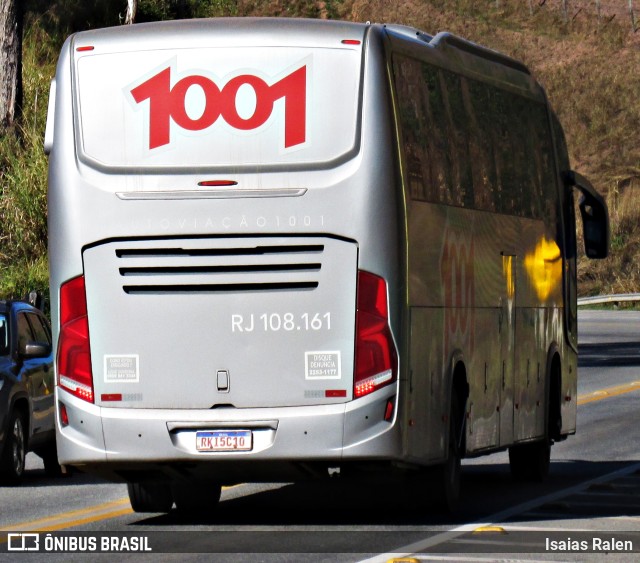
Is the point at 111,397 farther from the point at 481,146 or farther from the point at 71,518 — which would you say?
the point at 481,146

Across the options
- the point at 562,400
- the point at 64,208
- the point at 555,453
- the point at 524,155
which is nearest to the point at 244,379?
the point at 64,208

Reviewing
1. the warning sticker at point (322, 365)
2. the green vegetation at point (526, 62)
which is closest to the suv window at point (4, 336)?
the warning sticker at point (322, 365)

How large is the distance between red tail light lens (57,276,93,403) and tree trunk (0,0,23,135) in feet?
81.7

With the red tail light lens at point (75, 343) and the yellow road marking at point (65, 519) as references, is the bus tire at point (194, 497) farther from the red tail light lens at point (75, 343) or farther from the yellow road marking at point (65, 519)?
the red tail light lens at point (75, 343)

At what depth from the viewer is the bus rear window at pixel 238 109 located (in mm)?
11906

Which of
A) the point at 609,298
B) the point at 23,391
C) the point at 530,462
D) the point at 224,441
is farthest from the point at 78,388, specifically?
the point at 609,298

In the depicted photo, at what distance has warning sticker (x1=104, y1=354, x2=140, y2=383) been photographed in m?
11.9

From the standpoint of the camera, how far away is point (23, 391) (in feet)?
54.4

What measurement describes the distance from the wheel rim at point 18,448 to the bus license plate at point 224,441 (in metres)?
4.85

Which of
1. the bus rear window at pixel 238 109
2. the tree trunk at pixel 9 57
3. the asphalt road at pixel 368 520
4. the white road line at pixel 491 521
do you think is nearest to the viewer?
the white road line at pixel 491 521

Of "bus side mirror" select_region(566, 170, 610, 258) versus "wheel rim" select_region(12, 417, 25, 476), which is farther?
"bus side mirror" select_region(566, 170, 610, 258)

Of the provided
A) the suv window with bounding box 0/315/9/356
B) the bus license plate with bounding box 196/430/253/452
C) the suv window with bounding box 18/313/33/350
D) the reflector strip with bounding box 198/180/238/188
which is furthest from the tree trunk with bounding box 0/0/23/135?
the bus license plate with bounding box 196/430/253/452

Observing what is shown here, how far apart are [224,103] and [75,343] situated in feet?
6.08

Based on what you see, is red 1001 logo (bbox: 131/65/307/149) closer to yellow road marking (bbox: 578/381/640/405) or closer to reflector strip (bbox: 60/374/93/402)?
reflector strip (bbox: 60/374/93/402)
